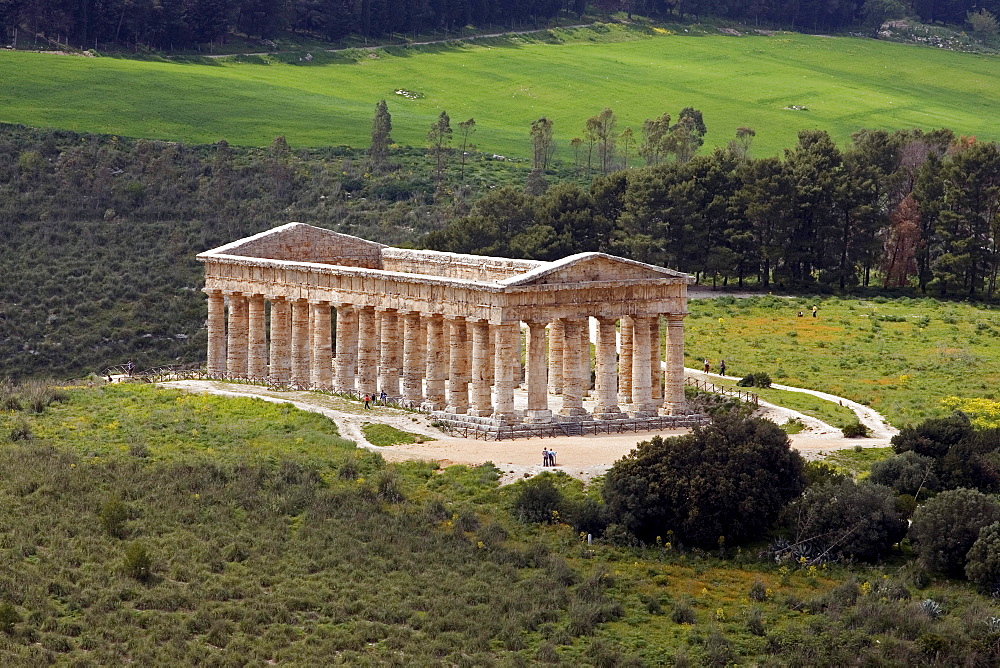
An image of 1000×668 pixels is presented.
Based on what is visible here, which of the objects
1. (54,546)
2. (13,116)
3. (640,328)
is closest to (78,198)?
(13,116)

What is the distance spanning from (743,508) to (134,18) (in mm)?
130083

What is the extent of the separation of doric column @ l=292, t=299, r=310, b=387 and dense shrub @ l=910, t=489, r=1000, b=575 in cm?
3926

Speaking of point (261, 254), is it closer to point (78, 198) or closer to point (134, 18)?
point (78, 198)

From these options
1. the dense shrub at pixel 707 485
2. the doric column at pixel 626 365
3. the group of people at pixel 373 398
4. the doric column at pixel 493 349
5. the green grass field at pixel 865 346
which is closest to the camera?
the dense shrub at pixel 707 485

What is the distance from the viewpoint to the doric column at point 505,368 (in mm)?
89875

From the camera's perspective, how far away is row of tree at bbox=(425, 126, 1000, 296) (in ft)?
447

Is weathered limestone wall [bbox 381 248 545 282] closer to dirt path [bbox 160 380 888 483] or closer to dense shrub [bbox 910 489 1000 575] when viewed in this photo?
dirt path [bbox 160 380 888 483]

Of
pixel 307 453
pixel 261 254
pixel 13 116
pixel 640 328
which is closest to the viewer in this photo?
pixel 307 453

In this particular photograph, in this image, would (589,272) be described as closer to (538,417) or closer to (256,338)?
(538,417)

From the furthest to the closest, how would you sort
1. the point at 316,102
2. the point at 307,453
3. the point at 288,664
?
1. the point at 316,102
2. the point at 307,453
3. the point at 288,664

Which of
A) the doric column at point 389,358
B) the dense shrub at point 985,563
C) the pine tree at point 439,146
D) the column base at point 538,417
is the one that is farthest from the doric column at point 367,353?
the pine tree at point 439,146

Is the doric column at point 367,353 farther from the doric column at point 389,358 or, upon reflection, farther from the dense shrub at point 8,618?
the dense shrub at point 8,618

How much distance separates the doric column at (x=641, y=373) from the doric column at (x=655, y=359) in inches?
14.1

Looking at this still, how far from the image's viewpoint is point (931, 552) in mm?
72062
